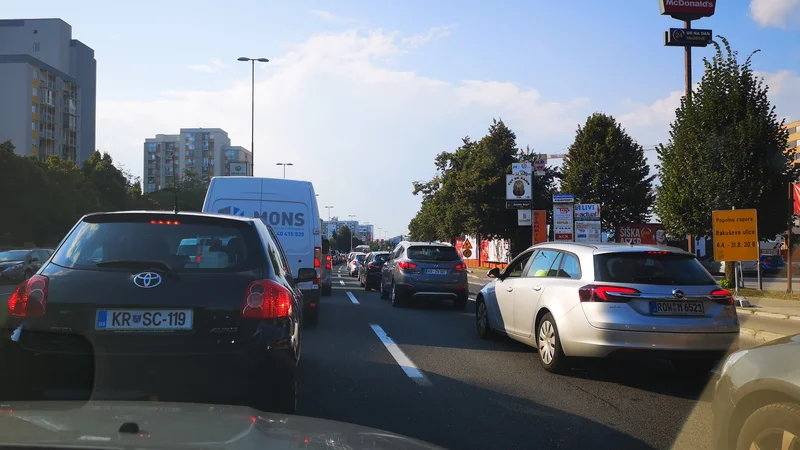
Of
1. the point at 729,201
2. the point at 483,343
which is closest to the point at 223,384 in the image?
the point at 483,343

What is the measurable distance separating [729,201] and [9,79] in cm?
8556

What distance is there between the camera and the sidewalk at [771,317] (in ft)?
37.8

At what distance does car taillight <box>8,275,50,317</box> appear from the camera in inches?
165

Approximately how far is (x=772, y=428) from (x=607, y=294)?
363 centimetres

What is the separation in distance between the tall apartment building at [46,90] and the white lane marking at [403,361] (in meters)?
80.1

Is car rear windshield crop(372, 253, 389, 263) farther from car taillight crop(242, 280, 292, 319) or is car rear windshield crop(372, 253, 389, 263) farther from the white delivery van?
car taillight crop(242, 280, 292, 319)

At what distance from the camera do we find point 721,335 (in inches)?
272

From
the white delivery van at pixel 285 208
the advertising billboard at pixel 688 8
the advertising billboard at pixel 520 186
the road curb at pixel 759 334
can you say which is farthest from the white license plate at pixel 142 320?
the advertising billboard at pixel 520 186

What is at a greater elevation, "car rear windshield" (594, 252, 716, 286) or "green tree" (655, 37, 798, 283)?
"green tree" (655, 37, 798, 283)

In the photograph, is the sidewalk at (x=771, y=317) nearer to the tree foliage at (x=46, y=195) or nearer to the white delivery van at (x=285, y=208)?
the white delivery van at (x=285, y=208)

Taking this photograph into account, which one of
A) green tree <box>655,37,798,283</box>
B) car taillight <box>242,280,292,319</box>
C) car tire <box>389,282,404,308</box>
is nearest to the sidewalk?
green tree <box>655,37,798,283</box>

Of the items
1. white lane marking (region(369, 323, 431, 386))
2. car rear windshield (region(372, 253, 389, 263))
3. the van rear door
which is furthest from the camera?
car rear windshield (region(372, 253, 389, 263))

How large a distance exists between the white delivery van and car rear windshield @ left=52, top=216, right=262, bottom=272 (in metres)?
6.58

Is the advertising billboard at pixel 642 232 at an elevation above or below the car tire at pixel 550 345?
above
